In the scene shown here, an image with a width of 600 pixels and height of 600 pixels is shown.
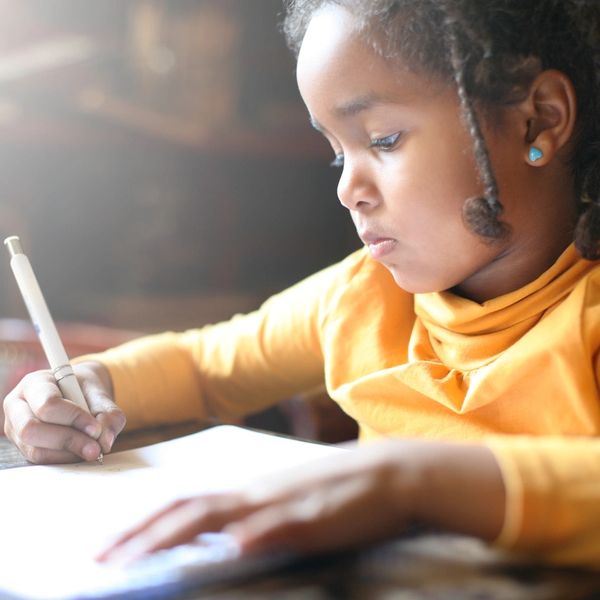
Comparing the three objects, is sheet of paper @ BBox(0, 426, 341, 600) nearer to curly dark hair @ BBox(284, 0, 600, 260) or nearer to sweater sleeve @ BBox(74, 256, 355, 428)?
sweater sleeve @ BBox(74, 256, 355, 428)

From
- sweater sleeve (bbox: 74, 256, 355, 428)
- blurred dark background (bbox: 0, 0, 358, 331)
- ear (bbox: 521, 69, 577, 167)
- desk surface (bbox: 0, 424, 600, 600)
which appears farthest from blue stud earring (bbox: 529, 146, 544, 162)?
blurred dark background (bbox: 0, 0, 358, 331)

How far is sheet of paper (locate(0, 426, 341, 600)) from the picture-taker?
409 mm

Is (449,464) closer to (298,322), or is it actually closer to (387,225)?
(387,225)

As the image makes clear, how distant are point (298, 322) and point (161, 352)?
0.15 meters

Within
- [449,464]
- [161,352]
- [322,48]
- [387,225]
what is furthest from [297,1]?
[449,464]

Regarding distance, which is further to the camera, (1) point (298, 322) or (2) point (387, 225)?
(1) point (298, 322)

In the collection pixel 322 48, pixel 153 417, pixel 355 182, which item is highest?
pixel 322 48

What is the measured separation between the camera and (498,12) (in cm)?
63

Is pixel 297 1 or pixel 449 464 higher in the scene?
pixel 297 1

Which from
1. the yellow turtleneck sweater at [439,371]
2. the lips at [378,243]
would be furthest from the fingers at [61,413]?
the lips at [378,243]

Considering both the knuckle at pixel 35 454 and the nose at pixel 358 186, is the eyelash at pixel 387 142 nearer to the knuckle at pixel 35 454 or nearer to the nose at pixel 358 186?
the nose at pixel 358 186

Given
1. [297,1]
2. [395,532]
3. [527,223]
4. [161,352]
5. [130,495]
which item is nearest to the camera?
[395,532]

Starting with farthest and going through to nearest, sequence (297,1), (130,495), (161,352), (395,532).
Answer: (161,352) < (297,1) < (130,495) < (395,532)

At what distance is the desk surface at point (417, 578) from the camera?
0.35m
